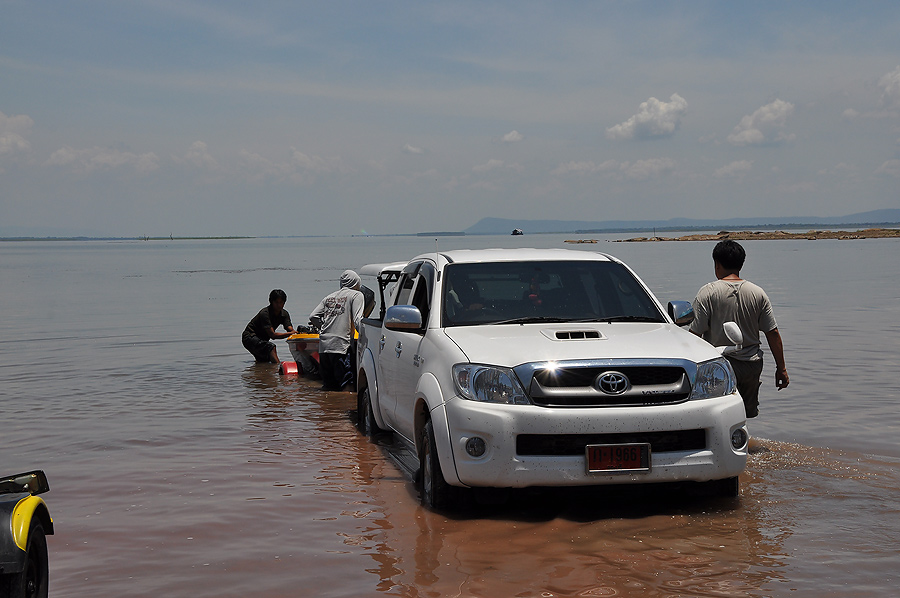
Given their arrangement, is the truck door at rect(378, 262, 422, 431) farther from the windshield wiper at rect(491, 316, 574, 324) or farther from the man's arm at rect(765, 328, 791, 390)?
the man's arm at rect(765, 328, 791, 390)

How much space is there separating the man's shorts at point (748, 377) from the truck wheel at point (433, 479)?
2747mm

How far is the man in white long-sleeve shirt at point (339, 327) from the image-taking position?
11.9m

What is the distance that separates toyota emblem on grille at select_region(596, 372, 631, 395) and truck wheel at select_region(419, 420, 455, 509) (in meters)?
1.19

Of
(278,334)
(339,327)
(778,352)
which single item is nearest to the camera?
(778,352)

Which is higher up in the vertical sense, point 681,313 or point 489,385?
point 681,313

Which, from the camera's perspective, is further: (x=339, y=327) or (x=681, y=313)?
(x=339, y=327)

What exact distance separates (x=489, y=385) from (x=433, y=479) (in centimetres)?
84

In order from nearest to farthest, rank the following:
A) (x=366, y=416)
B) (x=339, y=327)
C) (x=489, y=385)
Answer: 1. (x=489, y=385)
2. (x=366, y=416)
3. (x=339, y=327)

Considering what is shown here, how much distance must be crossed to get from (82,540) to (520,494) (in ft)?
9.50

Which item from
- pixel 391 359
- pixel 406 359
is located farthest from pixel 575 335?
pixel 391 359

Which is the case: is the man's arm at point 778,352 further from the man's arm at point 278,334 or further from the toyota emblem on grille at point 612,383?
the man's arm at point 278,334

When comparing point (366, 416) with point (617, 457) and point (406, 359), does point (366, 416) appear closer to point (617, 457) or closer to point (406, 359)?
point (406, 359)

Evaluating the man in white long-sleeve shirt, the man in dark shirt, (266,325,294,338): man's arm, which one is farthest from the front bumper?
the man in dark shirt

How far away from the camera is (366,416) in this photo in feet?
31.0
